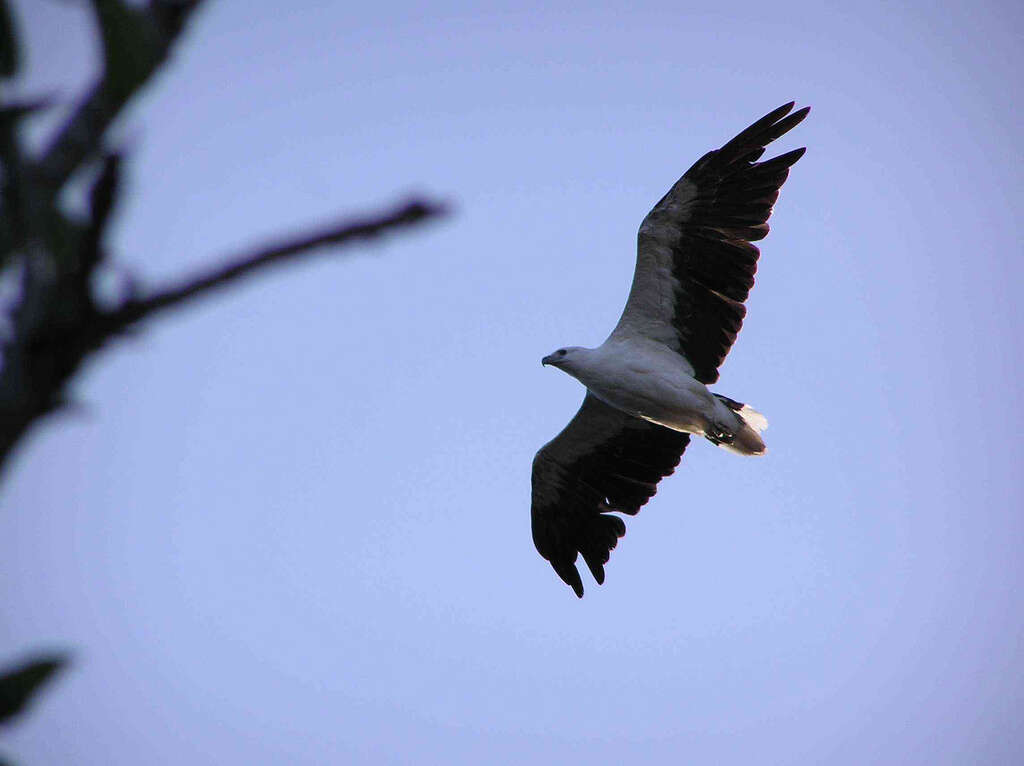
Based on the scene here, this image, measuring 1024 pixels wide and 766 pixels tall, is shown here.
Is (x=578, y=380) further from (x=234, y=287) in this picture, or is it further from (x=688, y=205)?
(x=234, y=287)

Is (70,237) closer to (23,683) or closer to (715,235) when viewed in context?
(23,683)

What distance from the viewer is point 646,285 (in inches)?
452

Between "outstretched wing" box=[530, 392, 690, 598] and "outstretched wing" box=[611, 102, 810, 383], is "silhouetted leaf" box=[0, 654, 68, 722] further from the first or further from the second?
"outstretched wing" box=[530, 392, 690, 598]

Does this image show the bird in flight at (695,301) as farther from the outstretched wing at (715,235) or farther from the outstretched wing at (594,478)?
the outstretched wing at (594,478)

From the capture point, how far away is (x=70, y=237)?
5.54ft

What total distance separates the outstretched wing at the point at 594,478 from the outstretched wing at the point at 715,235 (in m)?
1.22

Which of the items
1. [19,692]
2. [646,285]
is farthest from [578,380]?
[19,692]

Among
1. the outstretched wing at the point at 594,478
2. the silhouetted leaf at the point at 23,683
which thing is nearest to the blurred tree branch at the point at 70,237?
the silhouetted leaf at the point at 23,683

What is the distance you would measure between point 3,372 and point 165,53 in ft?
1.90

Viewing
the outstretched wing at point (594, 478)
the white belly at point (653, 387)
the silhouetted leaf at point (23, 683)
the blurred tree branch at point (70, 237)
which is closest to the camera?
the blurred tree branch at point (70, 237)

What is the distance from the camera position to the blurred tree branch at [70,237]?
1.57 metres

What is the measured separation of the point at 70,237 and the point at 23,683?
77 cm

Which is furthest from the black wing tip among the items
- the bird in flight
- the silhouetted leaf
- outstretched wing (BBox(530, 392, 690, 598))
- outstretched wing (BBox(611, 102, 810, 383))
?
the silhouetted leaf

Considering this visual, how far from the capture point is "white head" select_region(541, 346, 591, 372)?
11477mm
